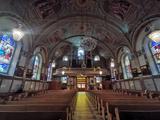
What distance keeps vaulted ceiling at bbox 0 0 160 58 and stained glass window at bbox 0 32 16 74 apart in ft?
6.36

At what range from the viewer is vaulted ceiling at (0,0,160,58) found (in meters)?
8.55

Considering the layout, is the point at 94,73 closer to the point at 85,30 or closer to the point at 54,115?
the point at 85,30

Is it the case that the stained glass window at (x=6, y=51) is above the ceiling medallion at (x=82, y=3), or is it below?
below

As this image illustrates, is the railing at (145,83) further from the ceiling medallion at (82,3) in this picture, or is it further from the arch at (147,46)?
the ceiling medallion at (82,3)

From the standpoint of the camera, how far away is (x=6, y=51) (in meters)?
8.80

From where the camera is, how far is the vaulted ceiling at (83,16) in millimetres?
8547

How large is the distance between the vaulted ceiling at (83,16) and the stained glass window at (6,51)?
6.36ft

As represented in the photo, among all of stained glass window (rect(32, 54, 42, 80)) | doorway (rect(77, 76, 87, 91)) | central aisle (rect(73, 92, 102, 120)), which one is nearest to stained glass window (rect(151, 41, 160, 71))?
central aisle (rect(73, 92, 102, 120))

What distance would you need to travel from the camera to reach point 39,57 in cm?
1427

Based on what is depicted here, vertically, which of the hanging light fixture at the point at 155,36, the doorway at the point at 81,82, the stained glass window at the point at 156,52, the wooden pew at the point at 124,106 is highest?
the hanging light fixture at the point at 155,36

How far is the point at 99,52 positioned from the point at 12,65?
16.1 m

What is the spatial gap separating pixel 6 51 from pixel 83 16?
842 centimetres

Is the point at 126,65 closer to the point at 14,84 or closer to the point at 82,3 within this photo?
the point at 82,3

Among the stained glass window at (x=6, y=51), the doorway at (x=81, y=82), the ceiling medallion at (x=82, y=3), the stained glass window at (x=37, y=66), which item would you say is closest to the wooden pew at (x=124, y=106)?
the stained glass window at (x=6, y=51)
